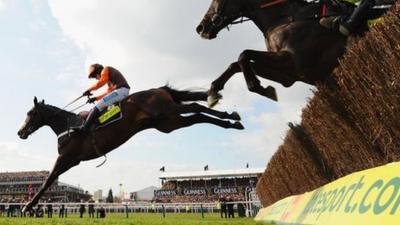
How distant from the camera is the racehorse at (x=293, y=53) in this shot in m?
6.37

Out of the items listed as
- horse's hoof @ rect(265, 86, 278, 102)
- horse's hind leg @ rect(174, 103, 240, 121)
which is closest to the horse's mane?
horse's hind leg @ rect(174, 103, 240, 121)

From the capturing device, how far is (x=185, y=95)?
955 cm

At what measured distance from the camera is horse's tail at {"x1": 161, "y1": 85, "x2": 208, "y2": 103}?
946 centimetres

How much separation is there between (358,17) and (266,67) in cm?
137

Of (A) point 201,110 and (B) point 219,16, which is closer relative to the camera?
(B) point 219,16

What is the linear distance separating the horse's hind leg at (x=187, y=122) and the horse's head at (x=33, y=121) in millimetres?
3238

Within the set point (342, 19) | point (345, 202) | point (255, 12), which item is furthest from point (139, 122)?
point (345, 202)

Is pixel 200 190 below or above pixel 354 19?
above

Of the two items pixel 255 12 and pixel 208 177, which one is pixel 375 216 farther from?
pixel 208 177

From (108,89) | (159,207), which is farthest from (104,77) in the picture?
(159,207)

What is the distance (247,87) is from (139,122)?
11.0 ft

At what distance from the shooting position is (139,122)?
9.16 m

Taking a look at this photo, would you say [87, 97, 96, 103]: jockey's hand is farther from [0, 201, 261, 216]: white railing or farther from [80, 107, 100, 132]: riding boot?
[0, 201, 261, 216]: white railing

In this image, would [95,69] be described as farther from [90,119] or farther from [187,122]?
[187,122]
